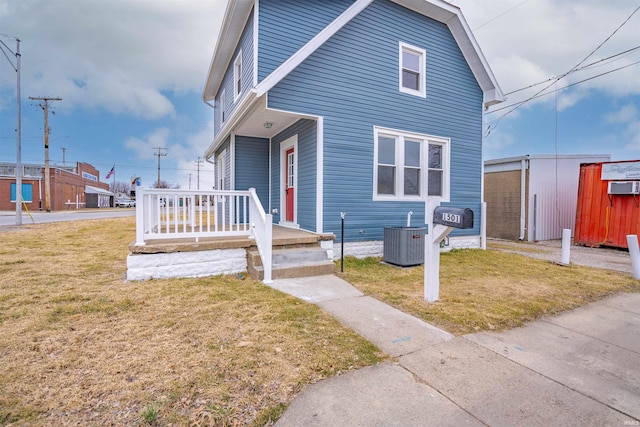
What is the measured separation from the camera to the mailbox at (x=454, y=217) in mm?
3445

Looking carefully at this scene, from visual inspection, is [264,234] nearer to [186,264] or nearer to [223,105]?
[186,264]

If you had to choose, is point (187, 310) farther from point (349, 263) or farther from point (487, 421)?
point (349, 263)

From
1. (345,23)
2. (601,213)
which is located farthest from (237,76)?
(601,213)

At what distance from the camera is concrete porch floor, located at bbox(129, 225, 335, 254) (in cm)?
498

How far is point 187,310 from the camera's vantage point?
369cm

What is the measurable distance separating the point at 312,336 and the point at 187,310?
1.73 meters

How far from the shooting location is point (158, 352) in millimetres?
2621

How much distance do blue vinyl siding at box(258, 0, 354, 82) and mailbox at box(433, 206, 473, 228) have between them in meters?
4.82

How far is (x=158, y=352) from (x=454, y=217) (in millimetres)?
3396

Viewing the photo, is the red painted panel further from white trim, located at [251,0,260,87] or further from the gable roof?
white trim, located at [251,0,260,87]

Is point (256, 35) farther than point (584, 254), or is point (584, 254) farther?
point (584, 254)

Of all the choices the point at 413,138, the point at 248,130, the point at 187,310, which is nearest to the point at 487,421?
the point at 187,310

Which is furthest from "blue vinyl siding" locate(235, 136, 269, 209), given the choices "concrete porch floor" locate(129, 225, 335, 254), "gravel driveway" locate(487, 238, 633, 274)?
"gravel driveway" locate(487, 238, 633, 274)

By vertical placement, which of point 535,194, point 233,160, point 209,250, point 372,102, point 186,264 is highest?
point 372,102
